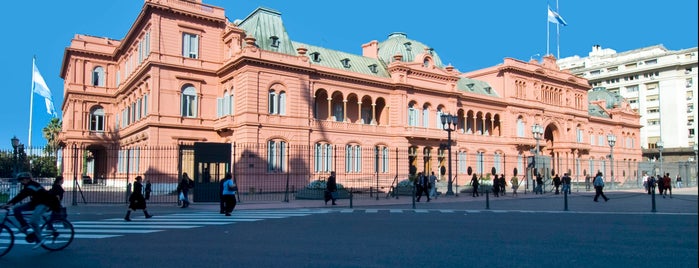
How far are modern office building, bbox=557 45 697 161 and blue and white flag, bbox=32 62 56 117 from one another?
247 ft

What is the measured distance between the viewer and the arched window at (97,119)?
48.3 m

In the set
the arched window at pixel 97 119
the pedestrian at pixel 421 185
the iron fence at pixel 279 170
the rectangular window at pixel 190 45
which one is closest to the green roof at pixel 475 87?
the iron fence at pixel 279 170

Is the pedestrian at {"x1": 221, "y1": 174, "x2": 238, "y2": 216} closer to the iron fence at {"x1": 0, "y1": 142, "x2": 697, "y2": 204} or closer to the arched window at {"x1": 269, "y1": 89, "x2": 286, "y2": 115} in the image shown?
the iron fence at {"x1": 0, "y1": 142, "x2": 697, "y2": 204}

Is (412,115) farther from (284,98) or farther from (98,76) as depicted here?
(98,76)

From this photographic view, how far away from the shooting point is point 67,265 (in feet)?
28.3

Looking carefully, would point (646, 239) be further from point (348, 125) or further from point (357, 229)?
point (348, 125)

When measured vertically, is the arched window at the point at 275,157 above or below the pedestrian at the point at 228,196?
above

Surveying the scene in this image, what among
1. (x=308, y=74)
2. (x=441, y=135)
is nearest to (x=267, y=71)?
(x=308, y=74)

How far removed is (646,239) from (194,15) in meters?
34.0

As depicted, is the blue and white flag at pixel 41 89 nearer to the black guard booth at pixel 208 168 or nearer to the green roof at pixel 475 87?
the black guard booth at pixel 208 168

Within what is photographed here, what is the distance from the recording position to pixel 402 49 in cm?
5038

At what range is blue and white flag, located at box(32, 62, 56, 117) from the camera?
1783 inches

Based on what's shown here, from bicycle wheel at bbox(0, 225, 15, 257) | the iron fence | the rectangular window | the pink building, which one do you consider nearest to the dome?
the pink building

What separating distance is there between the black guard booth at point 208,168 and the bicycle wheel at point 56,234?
1516cm
